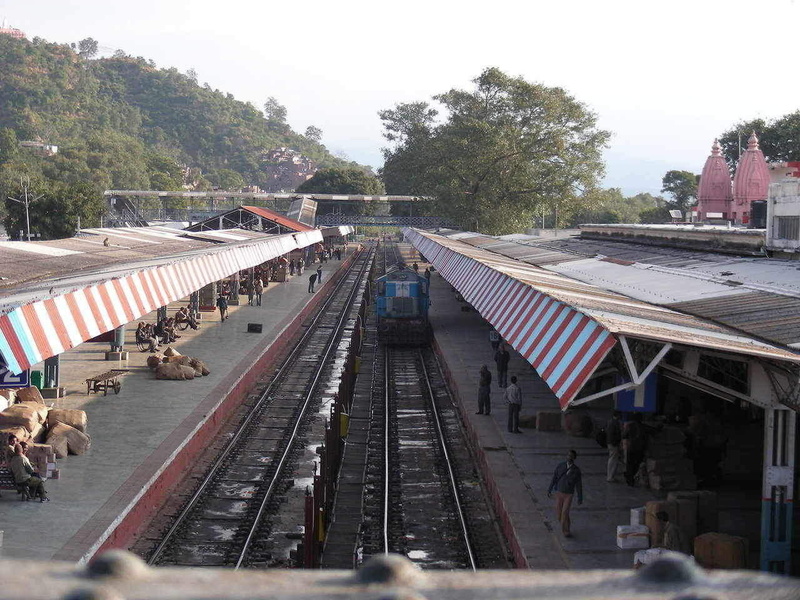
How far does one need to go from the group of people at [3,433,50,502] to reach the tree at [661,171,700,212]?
102274 millimetres

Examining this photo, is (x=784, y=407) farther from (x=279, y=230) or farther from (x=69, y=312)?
(x=279, y=230)

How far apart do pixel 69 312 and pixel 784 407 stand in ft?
37.0

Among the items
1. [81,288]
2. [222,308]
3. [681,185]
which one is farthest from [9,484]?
[681,185]

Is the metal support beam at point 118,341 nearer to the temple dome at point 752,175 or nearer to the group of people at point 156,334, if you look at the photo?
the group of people at point 156,334

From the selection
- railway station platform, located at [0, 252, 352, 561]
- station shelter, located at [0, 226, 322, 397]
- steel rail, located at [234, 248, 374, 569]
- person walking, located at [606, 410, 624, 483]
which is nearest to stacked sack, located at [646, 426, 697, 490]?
person walking, located at [606, 410, 624, 483]

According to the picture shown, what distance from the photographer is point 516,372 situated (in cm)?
3023

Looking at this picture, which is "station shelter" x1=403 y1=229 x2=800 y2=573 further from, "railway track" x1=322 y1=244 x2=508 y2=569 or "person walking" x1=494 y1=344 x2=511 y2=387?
"railway track" x1=322 y1=244 x2=508 y2=569

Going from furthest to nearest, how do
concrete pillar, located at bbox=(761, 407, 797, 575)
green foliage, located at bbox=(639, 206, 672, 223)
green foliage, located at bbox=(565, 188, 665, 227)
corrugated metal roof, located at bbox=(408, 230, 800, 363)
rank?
green foliage, located at bbox=(639, 206, 672, 223)
green foliage, located at bbox=(565, 188, 665, 227)
concrete pillar, located at bbox=(761, 407, 797, 575)
corrugated metal roof, located at bbox=(408, 230, 800, 363)

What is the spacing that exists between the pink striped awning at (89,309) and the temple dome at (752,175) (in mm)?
22475

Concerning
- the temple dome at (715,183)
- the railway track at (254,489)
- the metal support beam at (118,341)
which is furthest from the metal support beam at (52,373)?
the temple dome at (715,183)

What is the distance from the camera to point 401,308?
125ft

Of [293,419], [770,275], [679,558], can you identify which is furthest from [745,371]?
[293,419]

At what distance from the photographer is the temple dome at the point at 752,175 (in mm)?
39625

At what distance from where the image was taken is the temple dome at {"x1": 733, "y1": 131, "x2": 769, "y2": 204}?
3962cm
